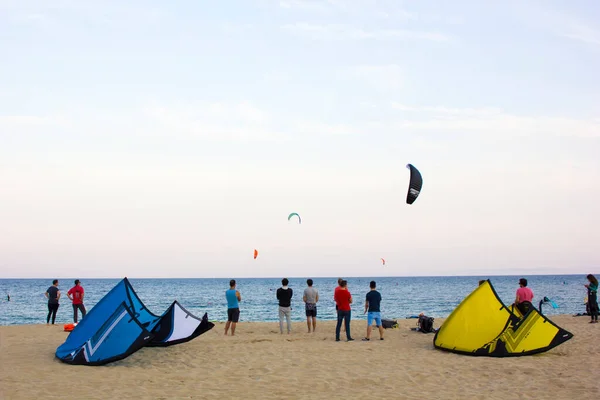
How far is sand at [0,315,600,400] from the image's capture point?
7.62m

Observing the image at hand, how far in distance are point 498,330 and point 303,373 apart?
3765 millimetres

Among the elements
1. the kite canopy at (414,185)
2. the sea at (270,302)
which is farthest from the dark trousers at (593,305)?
the sea at (270,302)

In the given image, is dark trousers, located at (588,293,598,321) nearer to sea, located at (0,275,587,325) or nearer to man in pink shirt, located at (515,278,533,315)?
man in pink shirt, located at (515,278,533,315)

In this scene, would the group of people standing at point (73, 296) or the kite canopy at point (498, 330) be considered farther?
the group of people standing at point (73, 296)

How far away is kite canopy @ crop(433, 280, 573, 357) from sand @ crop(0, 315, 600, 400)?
234 millimetres

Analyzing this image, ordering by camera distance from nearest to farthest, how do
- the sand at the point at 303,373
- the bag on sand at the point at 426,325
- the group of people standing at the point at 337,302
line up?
the sand at the point at 303,373 < the group of people standing at the point at 337,302 < the bag on sand at the point at 426,325

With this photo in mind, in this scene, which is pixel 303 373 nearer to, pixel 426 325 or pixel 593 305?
pixel 426 325

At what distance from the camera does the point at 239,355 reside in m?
10.5

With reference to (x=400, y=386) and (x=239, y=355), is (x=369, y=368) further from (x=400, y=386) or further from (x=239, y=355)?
(x=239, y=355)

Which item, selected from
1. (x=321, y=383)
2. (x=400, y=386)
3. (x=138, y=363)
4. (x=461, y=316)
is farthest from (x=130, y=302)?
(x=461, y=316)

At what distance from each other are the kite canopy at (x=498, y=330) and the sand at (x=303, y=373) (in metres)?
0.23

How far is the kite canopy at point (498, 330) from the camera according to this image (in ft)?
32.8

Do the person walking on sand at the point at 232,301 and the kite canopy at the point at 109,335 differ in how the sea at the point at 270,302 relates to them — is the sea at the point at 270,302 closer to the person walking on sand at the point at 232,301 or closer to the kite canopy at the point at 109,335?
the person walking on sand at the point at 232,301

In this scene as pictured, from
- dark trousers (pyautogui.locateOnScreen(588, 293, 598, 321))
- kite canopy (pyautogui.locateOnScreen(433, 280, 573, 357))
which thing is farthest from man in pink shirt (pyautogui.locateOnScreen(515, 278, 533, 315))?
dark trousers (pyautogui.locateOnScreen(588, 293, 598, 321))
